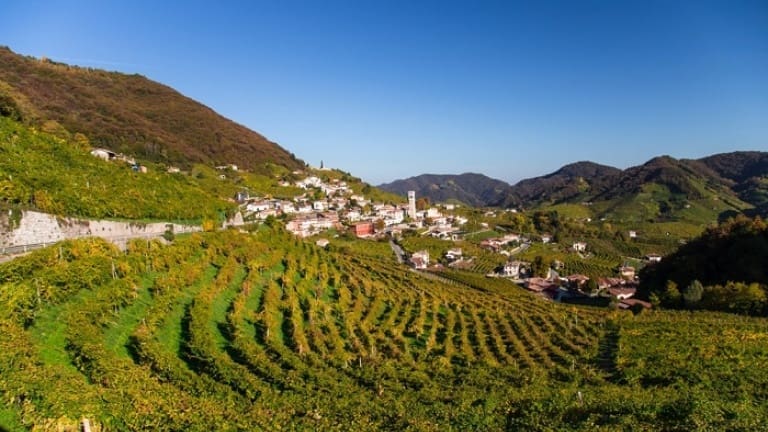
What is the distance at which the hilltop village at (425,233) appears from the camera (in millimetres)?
53697

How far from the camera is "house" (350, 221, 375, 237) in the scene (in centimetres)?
7547

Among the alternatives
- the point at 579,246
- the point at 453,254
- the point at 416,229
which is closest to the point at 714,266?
the point at 453,254

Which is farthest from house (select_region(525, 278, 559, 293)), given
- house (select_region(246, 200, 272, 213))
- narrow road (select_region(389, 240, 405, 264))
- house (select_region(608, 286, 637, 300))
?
house (select_region(246, 200, 272, 213))

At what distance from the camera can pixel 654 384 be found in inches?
533

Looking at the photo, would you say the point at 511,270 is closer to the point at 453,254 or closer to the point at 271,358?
the point at 453,254

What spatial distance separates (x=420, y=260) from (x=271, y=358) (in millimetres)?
49516

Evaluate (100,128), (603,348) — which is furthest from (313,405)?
(100,128)

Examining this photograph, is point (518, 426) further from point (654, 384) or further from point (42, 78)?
point (42, 78)

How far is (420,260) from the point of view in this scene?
60812 millimetres

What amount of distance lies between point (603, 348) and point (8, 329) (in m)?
21.1

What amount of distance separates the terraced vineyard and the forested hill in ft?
204

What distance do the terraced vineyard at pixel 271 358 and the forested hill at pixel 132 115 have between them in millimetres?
62058

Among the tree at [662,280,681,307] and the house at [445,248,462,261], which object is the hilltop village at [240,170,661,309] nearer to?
the house at [445,248,462,261]

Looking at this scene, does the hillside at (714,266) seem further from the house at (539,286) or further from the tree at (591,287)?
the house at (539,286)
